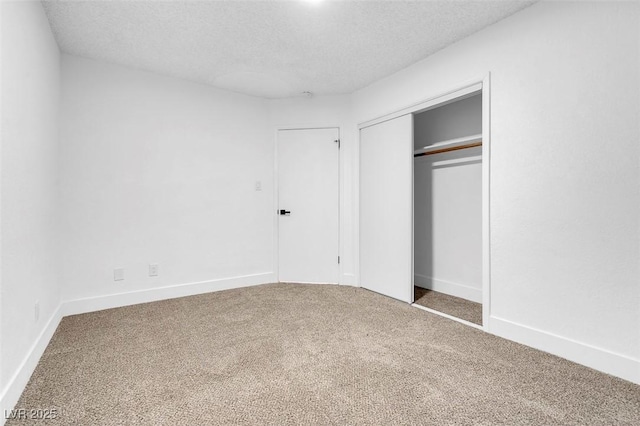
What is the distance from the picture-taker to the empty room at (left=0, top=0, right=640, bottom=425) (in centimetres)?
171

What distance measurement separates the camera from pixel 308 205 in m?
4.12

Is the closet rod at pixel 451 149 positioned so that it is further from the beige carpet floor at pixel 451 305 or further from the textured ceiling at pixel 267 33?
the beige carpet floor at pixel 451 305

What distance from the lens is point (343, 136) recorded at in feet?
13.3

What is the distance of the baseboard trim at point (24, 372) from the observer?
4.87 feet

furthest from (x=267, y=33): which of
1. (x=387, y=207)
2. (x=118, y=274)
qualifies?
(x=118, y=274)

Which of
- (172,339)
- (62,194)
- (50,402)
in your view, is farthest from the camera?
(62,194)

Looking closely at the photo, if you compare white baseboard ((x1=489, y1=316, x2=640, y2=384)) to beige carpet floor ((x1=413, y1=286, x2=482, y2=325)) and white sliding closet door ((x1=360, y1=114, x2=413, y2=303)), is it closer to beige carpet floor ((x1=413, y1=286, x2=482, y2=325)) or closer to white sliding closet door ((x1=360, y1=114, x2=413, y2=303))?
beige carpet floor ((x1=413, y1=286, x2=482, y2=325))

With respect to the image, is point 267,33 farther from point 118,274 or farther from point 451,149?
point 118,274

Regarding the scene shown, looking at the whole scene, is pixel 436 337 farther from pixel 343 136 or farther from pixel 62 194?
pixel 62 194

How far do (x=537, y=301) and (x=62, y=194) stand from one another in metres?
4.07

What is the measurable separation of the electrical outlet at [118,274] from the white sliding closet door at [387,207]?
2.63 meters

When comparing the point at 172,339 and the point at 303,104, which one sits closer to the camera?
the point at 172,339

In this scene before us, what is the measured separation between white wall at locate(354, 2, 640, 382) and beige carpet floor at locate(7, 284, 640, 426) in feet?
0.90

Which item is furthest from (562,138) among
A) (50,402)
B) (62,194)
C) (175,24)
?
(62,194)
